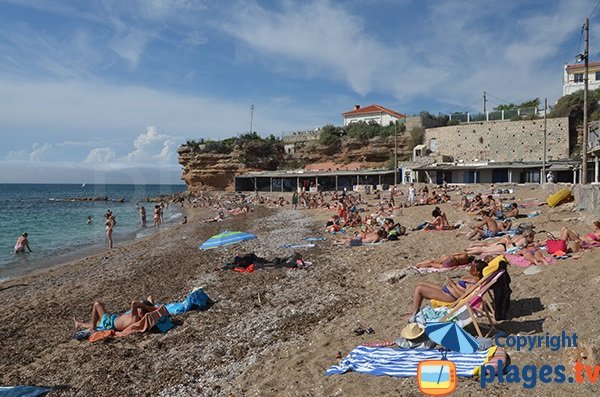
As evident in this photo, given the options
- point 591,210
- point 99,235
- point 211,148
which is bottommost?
point 99,235

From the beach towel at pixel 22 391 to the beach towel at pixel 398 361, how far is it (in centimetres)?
334

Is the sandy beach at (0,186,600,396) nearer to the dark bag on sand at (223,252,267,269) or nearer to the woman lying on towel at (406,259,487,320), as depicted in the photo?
the dark bag on sand at (223,252,267,269)

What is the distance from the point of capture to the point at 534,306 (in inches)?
198

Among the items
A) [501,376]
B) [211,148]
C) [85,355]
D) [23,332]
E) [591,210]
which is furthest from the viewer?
[211,148]

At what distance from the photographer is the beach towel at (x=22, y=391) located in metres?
4.52

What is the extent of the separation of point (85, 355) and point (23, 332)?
215 cm

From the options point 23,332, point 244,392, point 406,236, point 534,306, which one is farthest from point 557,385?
point 406,236

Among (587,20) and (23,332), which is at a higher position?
(587,20)

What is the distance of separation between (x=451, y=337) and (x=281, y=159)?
46361mm

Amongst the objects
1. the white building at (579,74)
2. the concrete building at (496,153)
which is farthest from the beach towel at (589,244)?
the white building at (579,74)

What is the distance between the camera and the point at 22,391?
4.61 metres

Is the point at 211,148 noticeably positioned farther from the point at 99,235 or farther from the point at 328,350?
the point at 328,350

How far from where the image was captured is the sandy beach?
4.13 meters

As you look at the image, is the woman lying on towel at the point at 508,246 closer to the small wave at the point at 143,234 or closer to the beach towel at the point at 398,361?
the beach towel at the point at 398,361
